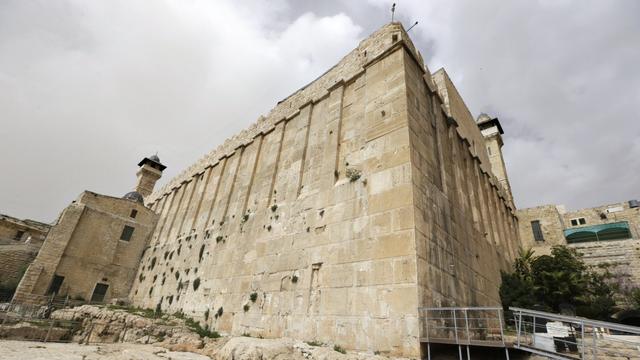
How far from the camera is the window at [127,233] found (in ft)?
76.5

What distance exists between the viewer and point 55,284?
19.8 meters

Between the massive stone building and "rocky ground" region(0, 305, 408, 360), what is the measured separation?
0.77 meters

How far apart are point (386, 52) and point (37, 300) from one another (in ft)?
78.7

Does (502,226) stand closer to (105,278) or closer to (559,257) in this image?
(559,257)

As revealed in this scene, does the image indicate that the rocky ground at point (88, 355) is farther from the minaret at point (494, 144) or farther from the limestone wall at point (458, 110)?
the minaret at point (494, 144)

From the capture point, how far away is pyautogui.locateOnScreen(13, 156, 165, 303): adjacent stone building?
19.5 meters

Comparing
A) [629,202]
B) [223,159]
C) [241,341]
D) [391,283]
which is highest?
[629,202]

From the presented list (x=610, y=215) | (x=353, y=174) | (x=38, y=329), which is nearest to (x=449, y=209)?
(x=353, y=174)

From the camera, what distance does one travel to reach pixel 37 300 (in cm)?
1878

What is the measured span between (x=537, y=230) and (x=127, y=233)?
34013 mm

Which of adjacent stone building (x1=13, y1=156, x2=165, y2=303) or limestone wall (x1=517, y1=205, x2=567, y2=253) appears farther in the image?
limestone wall (x1=517, y1=205, x2=567, y2=253)

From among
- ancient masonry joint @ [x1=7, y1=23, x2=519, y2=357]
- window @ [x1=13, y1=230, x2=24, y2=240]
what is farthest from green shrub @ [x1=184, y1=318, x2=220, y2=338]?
window @ [x1=13, y1=230, x2=24, y2=240]

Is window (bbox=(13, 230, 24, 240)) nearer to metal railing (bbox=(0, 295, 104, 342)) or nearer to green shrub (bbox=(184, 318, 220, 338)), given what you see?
metal railing (bbox=(0, 295, 104, 342))

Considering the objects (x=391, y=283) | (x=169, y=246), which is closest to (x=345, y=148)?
(x=391, y=283)
